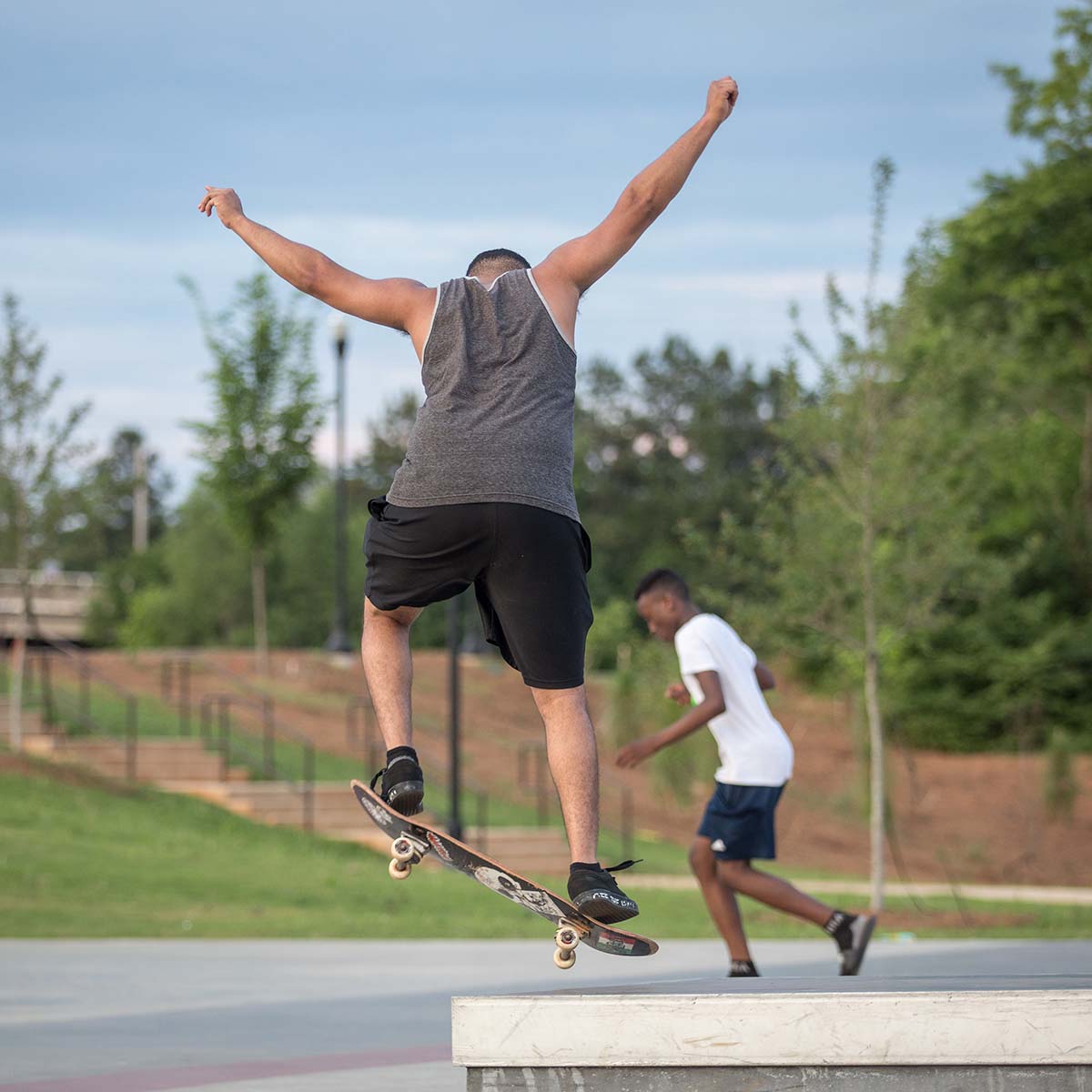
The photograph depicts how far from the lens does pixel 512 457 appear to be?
510cm

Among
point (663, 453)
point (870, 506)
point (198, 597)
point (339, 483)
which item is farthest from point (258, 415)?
point (663, 453)

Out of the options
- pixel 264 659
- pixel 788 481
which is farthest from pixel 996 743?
pixel 788 481

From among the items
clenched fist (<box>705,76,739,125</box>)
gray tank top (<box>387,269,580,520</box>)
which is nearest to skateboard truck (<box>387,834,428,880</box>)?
gray tank top (<box>387,269,580,520</box>)

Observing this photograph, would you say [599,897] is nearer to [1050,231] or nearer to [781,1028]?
[781,1028]

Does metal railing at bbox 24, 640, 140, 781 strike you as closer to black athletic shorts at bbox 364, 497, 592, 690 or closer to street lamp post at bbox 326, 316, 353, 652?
street lamp post at bbox 326, 316, 353, 652

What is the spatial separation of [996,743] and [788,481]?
21.2 m

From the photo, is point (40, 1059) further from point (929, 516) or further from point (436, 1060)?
point (929, 516)

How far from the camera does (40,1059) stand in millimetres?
5852

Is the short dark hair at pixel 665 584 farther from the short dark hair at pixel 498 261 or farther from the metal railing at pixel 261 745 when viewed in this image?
the metal railing at pixel 261 745

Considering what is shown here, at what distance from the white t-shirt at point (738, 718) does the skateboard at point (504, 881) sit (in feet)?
10.7

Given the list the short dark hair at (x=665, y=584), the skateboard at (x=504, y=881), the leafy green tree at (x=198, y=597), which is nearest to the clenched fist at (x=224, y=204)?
the skateboard at (x=504, y=881)

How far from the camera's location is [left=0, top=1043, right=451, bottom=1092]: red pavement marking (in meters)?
5.32

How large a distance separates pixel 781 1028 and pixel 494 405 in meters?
2.24

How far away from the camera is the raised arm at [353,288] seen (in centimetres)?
522
